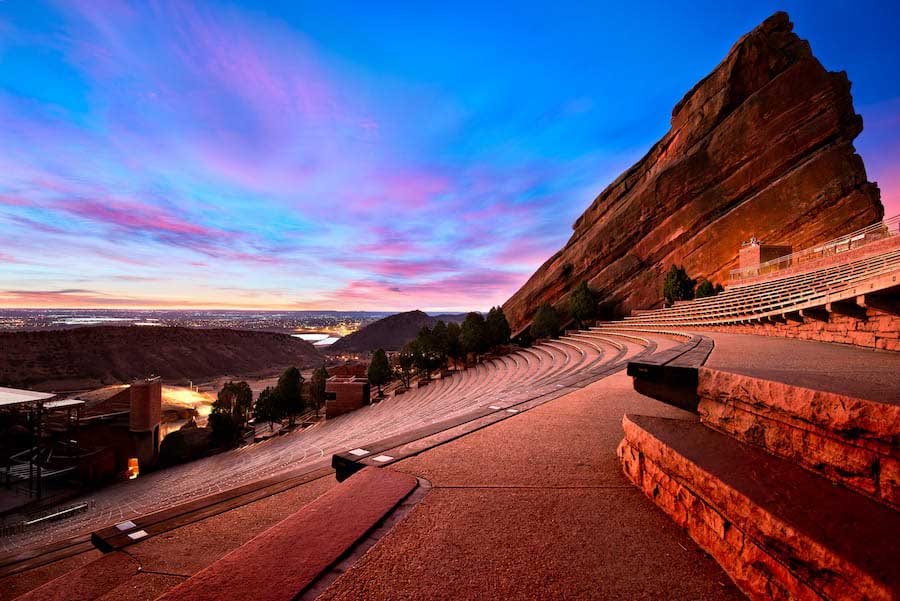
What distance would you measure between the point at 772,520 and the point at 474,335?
30.7 metres

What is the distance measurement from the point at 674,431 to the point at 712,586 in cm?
129

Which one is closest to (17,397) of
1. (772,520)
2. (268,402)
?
(268,402)

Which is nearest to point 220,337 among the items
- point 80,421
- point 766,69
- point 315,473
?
point 80,421

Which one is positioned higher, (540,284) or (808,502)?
(540,284)

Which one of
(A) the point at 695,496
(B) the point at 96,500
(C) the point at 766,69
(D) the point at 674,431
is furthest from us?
(C) the point at 766,69

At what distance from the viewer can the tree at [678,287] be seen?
30.3 meters

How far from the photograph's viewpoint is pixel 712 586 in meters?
1.93

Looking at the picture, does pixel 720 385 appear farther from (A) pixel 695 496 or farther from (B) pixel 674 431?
(A) pixel 695 496

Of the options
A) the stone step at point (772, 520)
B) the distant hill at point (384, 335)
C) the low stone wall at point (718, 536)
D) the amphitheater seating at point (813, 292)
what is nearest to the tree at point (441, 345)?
the amphitheater seating at point (813, 292)

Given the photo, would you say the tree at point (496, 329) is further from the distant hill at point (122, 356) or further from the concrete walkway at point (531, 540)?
the distant hill at point (122, 356)

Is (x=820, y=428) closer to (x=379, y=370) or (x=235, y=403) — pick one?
(x=379, y=370)

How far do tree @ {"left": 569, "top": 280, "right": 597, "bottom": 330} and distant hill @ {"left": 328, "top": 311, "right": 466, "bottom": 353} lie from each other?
73.6m

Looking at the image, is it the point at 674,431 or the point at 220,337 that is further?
the point at 220,337

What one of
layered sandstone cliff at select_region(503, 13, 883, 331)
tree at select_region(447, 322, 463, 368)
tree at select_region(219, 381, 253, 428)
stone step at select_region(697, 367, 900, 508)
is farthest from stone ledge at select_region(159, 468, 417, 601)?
layered sandstone cliff at select_region(503, 13, 883, 331)
